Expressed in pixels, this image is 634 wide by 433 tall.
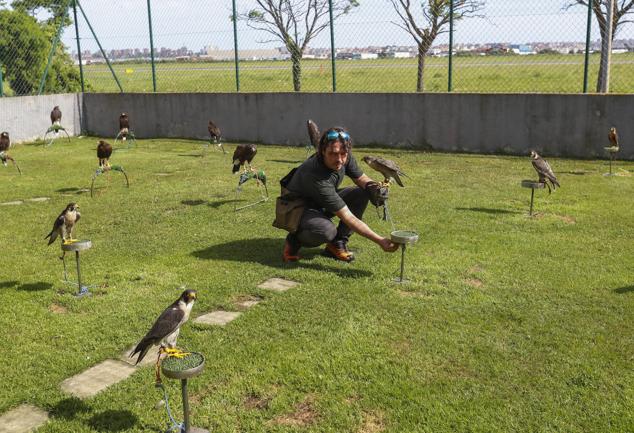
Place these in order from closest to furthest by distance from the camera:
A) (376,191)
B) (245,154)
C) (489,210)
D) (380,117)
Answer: (376,191) → (489,210) → (245,154) → (380,117)

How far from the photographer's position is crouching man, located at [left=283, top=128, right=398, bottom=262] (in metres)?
4.85

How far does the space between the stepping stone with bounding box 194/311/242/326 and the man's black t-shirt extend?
124cm

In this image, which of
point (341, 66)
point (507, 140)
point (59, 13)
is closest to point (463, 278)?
point (507, 140)

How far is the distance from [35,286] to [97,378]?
5.83 feet

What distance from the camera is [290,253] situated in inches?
215

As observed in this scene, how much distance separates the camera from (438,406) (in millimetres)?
3141

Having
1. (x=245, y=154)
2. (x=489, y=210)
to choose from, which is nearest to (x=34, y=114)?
(x=245, y=154)

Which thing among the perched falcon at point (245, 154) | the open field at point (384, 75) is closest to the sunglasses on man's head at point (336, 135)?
the perched falcon at point (245, 154)

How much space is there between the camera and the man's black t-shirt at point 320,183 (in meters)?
4.98

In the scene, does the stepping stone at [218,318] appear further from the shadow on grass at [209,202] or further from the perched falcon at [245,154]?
the perched falcon at [245,154]

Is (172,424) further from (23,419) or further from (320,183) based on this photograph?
(320,183)

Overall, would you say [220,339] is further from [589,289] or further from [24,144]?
[24,144]

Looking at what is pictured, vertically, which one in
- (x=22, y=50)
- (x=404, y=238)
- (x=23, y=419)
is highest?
(x=22, y=50)

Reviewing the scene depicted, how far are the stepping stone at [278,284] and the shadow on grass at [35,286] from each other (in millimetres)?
1727
